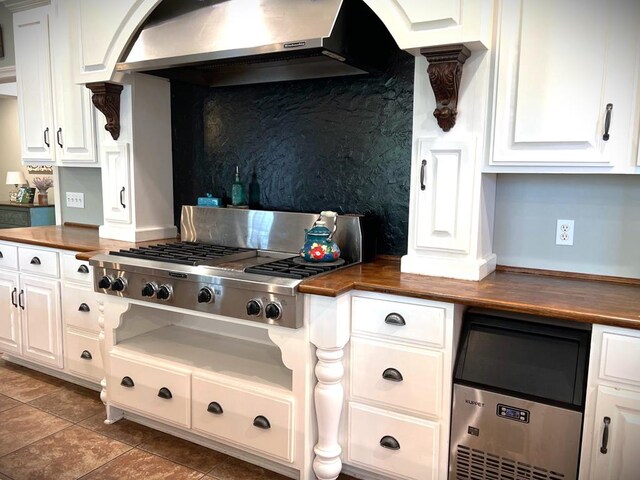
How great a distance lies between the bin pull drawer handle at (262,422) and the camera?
2.15 metres

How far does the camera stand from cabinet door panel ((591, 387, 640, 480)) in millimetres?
1643

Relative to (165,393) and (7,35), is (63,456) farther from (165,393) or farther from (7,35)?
(7,35)

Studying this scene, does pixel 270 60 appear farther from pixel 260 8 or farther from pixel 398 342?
pixel 398 342

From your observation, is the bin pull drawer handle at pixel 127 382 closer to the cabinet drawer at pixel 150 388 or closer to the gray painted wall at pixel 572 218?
the cabinet drawer at pixel 150 388

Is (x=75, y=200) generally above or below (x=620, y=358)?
above

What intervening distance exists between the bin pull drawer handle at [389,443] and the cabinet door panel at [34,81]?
2.80 meters

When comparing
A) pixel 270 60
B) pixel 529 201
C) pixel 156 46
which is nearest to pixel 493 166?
pixel 529 201

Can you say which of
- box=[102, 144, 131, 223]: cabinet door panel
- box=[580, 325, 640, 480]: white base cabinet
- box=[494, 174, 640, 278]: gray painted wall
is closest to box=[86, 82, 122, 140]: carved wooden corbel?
box=[102, 144, 131, 223]: cabinet door panel

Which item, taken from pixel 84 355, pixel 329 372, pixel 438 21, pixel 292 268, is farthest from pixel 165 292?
pixel 438 21

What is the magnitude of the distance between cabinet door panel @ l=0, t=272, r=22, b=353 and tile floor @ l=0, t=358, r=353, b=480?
1.50 ft

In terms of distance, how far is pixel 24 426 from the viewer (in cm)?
263

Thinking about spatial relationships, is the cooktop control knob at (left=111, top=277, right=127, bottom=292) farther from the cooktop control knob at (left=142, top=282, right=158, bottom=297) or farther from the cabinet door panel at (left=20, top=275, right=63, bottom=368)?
the cabinet door panel at (left=20, top=275, right=63, bottom=368)

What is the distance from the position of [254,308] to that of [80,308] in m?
1.36

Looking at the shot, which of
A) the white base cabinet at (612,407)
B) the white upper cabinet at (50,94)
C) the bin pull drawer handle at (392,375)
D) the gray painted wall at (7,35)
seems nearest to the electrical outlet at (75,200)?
the white upper cabinet at (50,94)
